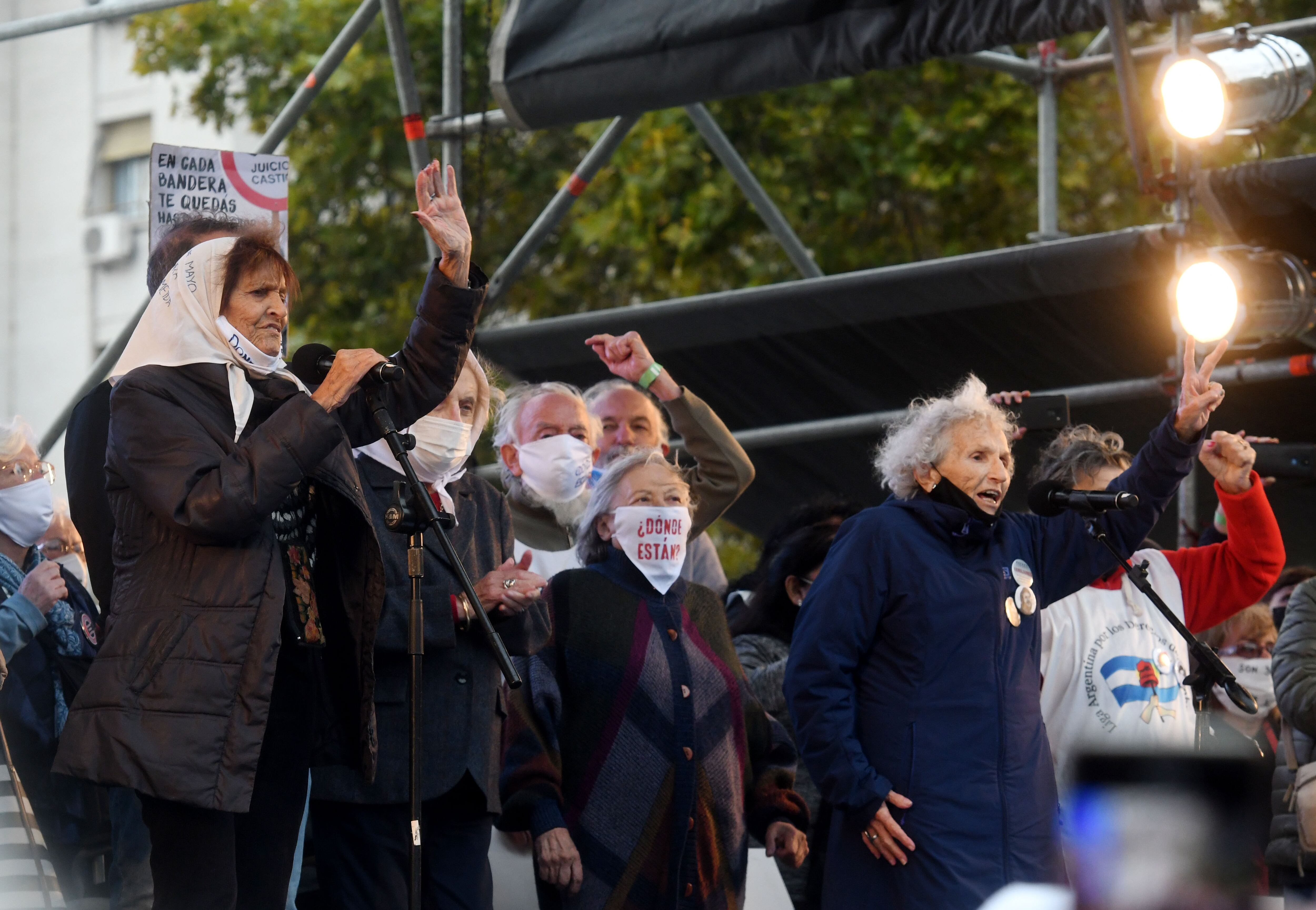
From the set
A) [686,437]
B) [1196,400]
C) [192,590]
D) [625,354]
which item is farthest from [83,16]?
[1196,400]

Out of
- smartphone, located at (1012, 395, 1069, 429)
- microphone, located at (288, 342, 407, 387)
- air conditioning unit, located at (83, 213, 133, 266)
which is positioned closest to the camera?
microphone, located at (288, 342, 407, 387)

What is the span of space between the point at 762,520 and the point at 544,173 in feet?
28.5

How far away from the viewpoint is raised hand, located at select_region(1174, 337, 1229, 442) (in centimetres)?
468

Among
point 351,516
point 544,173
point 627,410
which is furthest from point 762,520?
point 544,173

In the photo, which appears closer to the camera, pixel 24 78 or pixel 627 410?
pixel 627 410

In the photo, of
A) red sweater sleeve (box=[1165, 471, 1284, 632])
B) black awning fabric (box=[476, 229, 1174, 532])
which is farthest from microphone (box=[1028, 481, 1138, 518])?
black awning fabric (box=[476, 229, 1174, 532])

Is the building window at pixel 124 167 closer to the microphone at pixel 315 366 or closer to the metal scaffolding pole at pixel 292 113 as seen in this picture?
the metal scaffolding pole at pixel 292 113

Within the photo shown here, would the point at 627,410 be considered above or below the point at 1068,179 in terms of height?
below

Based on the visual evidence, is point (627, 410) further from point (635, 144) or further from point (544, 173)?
point (544, 173)

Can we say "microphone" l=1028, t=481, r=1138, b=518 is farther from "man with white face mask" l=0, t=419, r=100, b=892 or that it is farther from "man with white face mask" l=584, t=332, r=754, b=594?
"man with white face mask" l=0, t=419, r=100, b=892

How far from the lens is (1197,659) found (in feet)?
16.0

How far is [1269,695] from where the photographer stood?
6535 millimetres

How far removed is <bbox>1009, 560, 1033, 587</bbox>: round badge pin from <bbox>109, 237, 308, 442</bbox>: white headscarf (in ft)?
6.54

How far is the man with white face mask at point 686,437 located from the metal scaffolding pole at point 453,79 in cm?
167
